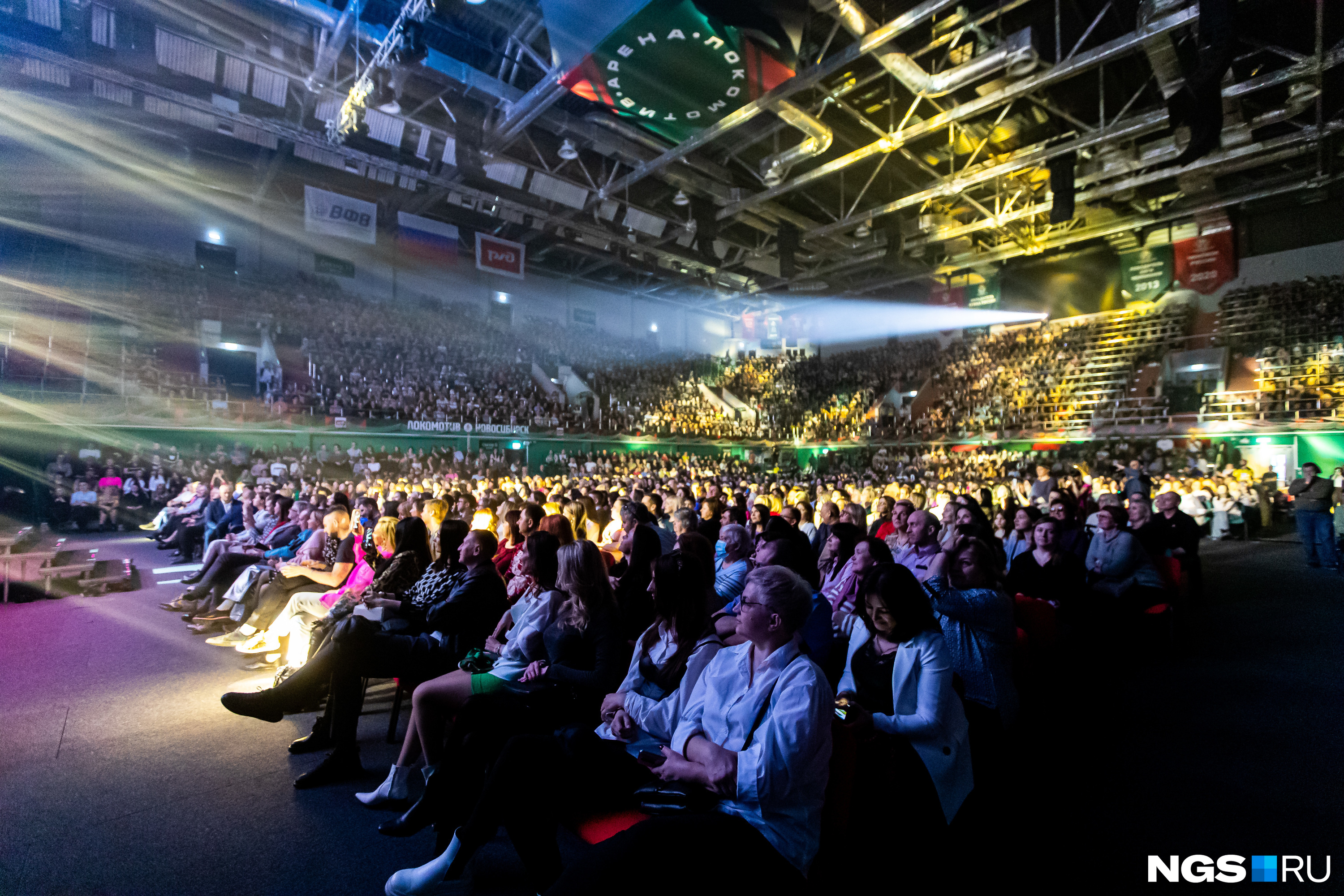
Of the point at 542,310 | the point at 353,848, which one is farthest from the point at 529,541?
the point at 542,310

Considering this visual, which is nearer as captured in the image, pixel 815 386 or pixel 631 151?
pixel 631 151

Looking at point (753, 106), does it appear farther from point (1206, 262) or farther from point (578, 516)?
point (1206, 262)

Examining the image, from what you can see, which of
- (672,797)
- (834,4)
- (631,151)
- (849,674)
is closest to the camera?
(672,797)

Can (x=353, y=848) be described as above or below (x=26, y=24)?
below

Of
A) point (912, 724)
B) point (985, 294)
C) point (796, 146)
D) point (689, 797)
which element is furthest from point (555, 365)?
point (689, 797)

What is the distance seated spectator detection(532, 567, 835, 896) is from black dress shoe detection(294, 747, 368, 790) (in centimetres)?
192

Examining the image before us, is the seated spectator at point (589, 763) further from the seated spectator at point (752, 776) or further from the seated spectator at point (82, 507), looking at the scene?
the seated spectator at point (82, 507)

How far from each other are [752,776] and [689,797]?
22cm

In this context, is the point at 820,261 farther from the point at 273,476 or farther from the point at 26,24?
the point at 26,24

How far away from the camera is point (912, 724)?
1.88m

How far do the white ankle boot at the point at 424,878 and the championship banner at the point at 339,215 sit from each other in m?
15.0

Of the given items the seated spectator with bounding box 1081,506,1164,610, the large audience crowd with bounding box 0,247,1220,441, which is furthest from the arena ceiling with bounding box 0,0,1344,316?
the seated spectator with bounding box 1081,506,1164,610

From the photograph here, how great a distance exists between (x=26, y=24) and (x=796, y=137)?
44.5 feet

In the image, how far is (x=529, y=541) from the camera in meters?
2.88
